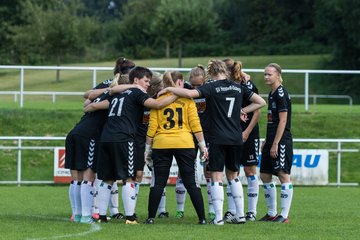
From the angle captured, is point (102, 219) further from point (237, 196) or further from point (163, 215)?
point (237, 196)

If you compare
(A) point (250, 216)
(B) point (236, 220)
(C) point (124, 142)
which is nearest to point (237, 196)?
(B) point (236, 220)

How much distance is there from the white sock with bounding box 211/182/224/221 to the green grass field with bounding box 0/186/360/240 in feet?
0.66

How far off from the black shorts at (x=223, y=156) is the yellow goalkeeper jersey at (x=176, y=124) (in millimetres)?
380

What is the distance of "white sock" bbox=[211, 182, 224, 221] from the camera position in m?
11.4

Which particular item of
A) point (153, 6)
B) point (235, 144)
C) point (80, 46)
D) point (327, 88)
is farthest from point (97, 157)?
point (153, 6)

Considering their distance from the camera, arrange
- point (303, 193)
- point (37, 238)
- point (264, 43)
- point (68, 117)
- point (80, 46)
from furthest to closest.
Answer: point (264, 43) < point (80, 46) < point (68, 117) < point (303, 193) < point (37, 238)

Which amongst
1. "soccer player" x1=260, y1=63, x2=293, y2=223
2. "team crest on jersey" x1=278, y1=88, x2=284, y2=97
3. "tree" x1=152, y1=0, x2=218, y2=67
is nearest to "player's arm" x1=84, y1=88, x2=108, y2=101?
"soccer player" x1=260, y1=63, x2=293, y2=223

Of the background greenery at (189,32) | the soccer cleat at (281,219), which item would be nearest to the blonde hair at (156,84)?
the soccer cleat at (281,219)

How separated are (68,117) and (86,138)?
40.9ft

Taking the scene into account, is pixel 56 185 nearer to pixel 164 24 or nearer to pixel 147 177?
pixel 147 177

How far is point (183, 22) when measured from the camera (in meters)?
61.3

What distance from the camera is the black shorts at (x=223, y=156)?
37.9ft

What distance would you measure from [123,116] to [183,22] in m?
50.3

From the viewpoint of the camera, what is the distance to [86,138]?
39.5ft
